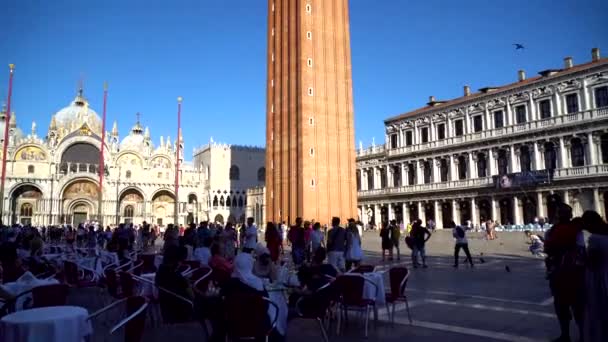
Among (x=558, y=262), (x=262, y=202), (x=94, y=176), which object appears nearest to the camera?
(x=558, y=262)

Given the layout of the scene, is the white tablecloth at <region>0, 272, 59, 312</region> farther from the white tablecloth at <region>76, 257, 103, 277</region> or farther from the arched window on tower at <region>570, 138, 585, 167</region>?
the arched window on tower at <region>570, 138, 585, 167</region>

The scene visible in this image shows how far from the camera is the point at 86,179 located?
160 feet

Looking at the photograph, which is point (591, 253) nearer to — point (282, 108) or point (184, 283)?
point (184, 283)

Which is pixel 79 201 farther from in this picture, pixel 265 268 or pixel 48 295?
pixel 48 295

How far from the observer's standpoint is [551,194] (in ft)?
110

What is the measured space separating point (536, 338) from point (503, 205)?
112 feet

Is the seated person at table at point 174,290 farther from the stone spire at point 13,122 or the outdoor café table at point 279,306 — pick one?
the stone spire at point 13,122

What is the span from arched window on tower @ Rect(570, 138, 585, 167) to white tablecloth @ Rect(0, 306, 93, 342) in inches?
1428

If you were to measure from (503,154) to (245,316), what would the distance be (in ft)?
123

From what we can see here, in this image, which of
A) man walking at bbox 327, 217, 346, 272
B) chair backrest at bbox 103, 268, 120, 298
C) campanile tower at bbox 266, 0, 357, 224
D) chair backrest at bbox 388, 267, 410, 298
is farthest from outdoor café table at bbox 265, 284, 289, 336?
campanile tower at bbox 266, 0, 357, 224

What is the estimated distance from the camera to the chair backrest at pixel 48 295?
5012 millimetres

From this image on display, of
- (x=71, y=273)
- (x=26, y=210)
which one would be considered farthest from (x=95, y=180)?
(x=71, y=273)

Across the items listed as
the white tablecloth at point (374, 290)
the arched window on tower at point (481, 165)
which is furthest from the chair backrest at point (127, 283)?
the arched window on tower at point (481, 165)

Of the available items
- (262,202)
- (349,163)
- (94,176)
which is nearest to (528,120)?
(349,163)
